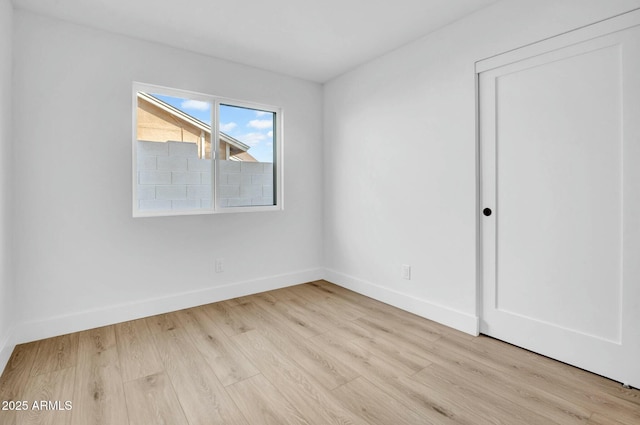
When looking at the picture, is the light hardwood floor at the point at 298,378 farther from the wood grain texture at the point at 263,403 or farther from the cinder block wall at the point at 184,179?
the cinder block wall at the point at 184,179

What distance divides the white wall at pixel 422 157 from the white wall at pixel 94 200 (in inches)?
51.5

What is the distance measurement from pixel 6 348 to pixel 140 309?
0.90 metres

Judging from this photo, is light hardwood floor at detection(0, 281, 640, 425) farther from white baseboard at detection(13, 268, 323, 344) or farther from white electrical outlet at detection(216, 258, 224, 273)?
white electrical outlet at detection(216, 258, 224, 273)

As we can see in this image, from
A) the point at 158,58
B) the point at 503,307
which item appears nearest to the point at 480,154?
the point at 503,307

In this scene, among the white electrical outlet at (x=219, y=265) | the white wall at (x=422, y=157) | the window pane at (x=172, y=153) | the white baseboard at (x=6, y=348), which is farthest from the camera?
the white electrical outlet at (x=219, y=265)

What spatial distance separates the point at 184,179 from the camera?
3133 mm

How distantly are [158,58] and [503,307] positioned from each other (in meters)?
3.70

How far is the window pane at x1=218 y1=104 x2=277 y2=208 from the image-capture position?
11.2ft

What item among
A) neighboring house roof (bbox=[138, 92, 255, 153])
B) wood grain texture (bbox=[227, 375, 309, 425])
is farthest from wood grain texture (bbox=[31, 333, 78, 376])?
neighboring house roof (bbox=[138, 92, 255, 153])

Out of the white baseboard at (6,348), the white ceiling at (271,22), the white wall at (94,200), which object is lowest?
the white baseboard at (6,348)

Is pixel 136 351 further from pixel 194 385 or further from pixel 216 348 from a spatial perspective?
pixel 194 385

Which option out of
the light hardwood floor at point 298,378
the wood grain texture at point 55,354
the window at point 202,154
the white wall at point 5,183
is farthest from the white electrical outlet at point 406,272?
the white wall at point 5,183

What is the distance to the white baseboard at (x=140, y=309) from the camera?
96.7 inches

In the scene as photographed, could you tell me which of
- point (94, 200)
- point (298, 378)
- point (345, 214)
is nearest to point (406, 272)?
point (345, 214)
